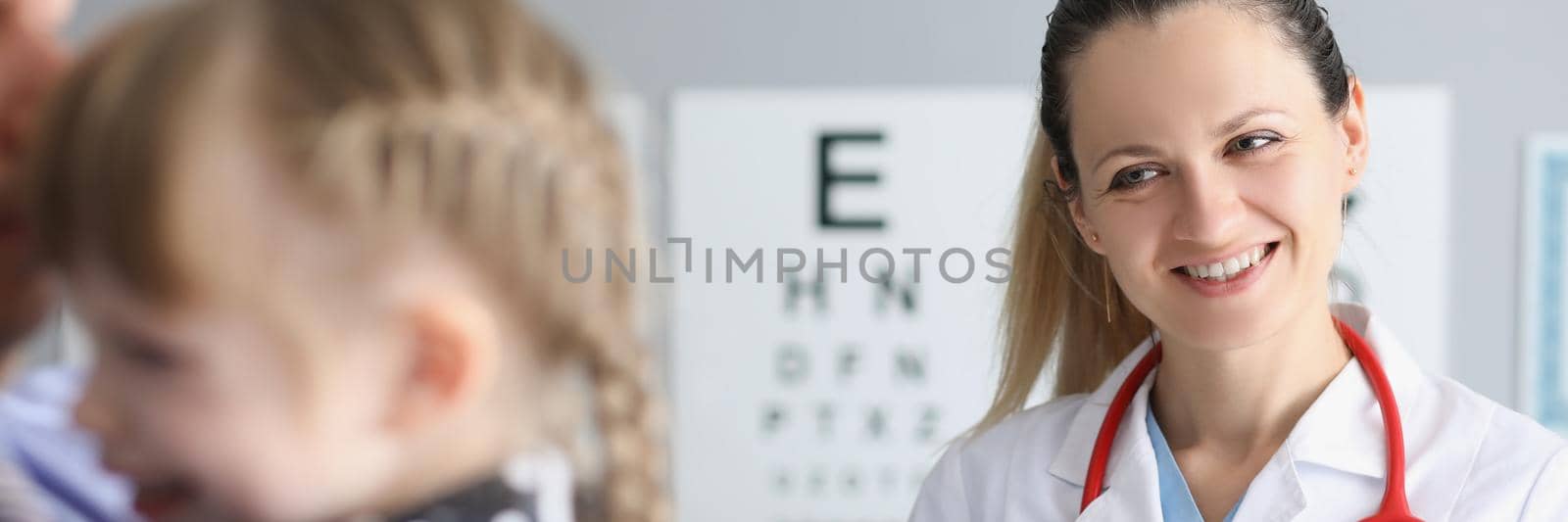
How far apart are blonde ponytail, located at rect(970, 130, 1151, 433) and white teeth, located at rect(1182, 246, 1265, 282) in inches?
7.9

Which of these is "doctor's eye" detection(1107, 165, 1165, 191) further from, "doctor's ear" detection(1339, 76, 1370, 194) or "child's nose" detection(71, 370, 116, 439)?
"child's nose" detection(71, 370, 116, 439)

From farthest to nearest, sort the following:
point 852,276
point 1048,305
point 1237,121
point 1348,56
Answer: point 852,276
point 1348,56
point 1048,305
point 1237,121

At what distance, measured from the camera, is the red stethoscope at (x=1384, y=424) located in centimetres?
95

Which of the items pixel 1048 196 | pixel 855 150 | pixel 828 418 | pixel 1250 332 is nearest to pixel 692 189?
pixel 855 150

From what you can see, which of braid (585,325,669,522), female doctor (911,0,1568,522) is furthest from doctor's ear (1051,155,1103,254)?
braid (585,325,669,522)

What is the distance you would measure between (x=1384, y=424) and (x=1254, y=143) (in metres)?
0.25

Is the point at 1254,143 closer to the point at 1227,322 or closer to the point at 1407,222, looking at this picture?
the point at 1227,322

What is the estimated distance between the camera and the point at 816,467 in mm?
2414

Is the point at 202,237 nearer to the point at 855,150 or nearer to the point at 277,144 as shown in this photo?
the point at 277,144

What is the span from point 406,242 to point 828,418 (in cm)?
207

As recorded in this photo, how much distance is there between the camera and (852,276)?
7.86 ft

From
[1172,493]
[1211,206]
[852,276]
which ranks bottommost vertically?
[1172,493]

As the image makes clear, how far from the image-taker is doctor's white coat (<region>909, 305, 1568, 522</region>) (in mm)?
932

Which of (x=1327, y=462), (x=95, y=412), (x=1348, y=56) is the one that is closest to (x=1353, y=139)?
(x=1327, y=462)
